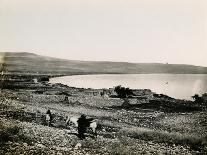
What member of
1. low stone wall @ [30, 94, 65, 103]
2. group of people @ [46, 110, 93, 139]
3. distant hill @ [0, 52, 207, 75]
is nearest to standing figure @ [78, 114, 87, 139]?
group of people @ [46, 110, 93, 139]

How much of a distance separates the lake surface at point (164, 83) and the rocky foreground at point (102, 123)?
181 mm

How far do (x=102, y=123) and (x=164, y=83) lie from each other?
1679 mm

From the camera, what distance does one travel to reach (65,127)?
603 centimetres

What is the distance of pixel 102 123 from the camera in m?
5.97

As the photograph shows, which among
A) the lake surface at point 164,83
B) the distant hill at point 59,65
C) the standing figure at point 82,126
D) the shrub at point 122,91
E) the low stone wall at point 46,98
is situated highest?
the distant hill at point 59,65

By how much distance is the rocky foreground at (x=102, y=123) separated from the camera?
5.61m

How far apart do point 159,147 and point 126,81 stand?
184 cm

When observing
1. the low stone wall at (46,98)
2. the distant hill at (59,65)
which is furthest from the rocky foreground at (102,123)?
the distant hill at (59,65)

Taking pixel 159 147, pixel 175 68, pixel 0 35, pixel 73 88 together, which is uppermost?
pixel 0 35

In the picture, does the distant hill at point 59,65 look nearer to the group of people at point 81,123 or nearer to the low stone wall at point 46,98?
the low stone wall at point 46,98

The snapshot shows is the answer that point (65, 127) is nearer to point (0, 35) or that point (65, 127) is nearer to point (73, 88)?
point (73, 88)

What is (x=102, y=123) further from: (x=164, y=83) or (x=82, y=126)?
(x=164, y=83)

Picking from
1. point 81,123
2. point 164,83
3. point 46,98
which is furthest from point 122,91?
point 46,98

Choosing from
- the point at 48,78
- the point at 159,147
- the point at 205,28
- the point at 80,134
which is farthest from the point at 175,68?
the point at 48,78
